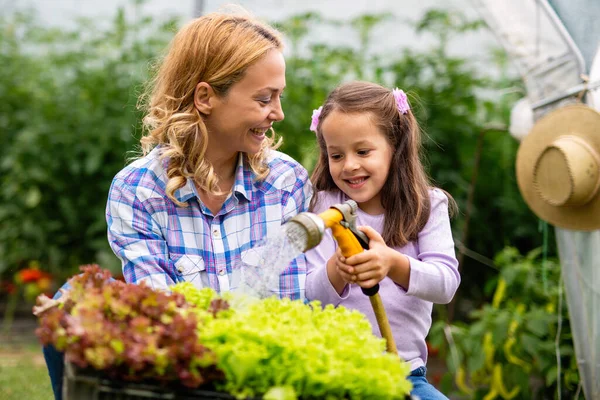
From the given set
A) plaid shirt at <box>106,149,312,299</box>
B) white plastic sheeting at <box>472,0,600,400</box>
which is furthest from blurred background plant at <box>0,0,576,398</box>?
plaid shirt at <box>106,149,312,299</box>

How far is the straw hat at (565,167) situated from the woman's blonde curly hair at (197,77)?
885 millimetres

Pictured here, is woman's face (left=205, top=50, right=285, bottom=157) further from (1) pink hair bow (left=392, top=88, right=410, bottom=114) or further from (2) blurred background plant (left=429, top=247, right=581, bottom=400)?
(2) blurred background plant (left=429, top=247, right=581, bottom=400)

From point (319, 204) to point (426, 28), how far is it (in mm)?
2628

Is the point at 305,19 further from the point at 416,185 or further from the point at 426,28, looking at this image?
the point at 416,185

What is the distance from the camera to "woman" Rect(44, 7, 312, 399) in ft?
7.82

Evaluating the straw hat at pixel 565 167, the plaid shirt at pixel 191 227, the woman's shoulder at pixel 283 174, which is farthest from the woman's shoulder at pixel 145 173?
the straw hat at pixel 565 167

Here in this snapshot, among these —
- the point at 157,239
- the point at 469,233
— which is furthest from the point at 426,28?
the point at 157,239

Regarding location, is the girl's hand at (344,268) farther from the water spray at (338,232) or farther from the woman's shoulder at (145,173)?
the woman's shoulder at (145,173)

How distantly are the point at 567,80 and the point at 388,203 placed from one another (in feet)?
2.89

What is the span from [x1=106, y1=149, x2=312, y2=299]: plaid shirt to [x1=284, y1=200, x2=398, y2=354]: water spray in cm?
46

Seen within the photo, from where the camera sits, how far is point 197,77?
2.51 meters

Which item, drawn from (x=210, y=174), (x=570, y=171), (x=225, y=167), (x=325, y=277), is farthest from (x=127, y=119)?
(x=570, y=171)

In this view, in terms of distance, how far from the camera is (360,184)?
2.37 m

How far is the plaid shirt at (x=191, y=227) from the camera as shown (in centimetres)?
236
